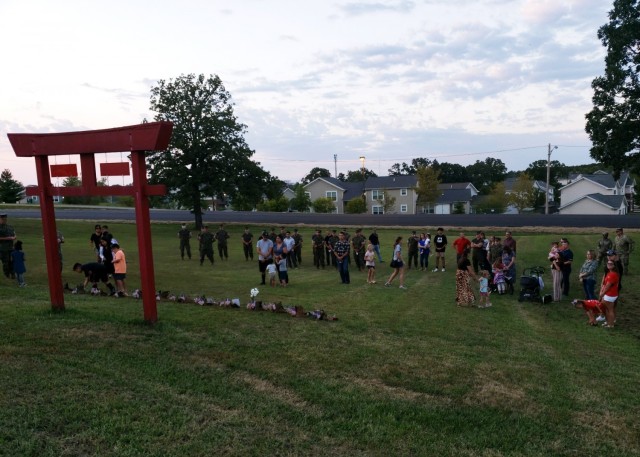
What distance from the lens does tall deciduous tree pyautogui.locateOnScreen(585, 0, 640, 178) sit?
21.9m

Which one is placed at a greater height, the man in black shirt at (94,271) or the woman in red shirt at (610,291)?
the man in black shirt at (94,271)

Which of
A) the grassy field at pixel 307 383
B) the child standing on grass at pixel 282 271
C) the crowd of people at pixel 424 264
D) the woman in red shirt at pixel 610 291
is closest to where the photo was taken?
the grassy field at pixel 307 383

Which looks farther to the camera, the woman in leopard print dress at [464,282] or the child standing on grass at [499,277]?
the child standing on grass at [499,277]

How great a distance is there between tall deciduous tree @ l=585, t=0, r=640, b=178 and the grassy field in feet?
48.0

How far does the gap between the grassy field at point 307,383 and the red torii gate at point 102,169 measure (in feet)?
3.01

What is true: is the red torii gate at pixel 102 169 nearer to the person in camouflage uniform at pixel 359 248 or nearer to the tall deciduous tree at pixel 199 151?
the person in camouflage uniform at pixel 359 248

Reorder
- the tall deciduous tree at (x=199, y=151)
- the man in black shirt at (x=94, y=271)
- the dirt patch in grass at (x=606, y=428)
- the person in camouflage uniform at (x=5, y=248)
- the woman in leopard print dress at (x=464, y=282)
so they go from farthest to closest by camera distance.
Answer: the tall deciduous tree at (x=199, y=151) → the person in camouflage uniform at (x=5, y=248) → the man in black shirt at (x=94, y=271) → the woman in leopard print dress at (x=464, y=282) → the dirt patch in grass at (x=606, y=428)

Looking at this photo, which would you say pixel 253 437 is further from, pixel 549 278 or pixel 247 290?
pixel 549 278

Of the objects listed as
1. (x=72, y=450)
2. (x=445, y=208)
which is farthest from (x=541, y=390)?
(x=445, y=208)

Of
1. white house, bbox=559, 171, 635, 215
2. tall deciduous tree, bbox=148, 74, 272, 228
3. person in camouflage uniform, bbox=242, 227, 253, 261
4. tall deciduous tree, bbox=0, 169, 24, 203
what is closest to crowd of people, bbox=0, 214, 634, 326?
person in camouflage uniform, bbox=242, 227, 253, 261

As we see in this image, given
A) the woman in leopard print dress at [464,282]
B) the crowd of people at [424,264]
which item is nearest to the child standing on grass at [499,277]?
the crowd of people at [424,264]

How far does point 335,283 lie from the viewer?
54.6 feet

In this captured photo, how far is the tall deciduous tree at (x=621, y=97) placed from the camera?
2191 centimetres

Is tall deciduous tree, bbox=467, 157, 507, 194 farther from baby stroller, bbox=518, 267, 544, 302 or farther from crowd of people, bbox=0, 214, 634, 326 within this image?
baby stroller, bbox=518, 267, 544, 302
